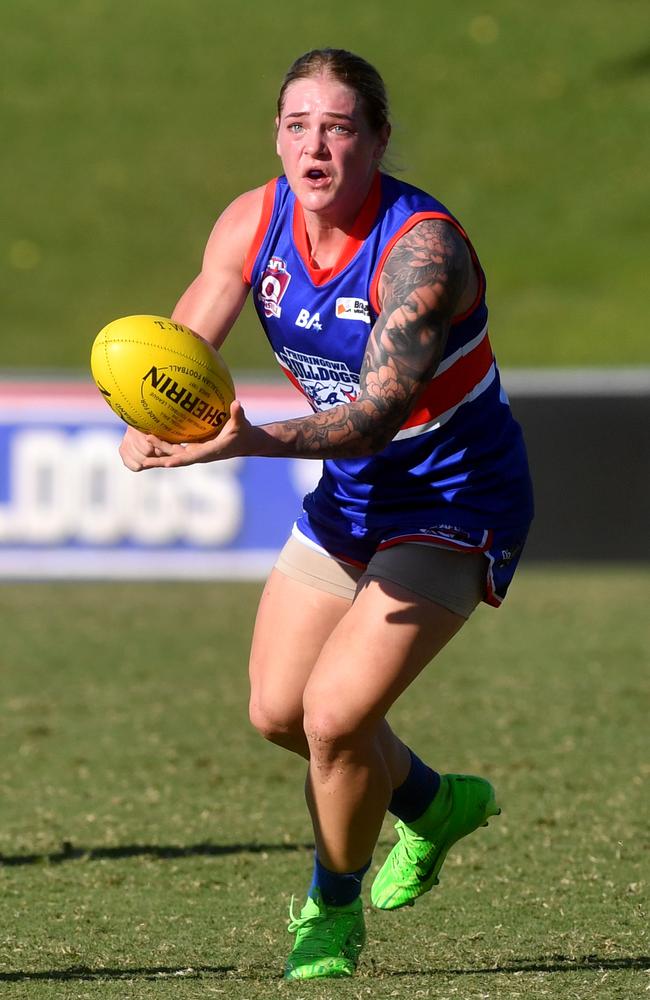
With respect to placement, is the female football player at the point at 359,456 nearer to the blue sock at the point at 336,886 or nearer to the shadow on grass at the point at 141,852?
the blue sock at the point at 336,886

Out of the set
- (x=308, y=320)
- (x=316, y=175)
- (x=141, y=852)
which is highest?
(x=316, y=175)

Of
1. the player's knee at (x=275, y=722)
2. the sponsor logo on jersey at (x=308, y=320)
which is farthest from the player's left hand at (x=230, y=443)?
the player's knee at (x=275, y=722)

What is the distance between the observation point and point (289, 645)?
168 inches

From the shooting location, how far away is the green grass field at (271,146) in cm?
1995

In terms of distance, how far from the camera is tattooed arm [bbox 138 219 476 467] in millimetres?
3611

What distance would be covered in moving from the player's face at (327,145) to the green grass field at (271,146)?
14.6 m

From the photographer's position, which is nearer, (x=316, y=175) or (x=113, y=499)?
(x=316, y=175)

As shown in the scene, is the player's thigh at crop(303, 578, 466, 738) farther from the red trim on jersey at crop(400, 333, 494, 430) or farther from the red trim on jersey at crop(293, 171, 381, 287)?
the red trim on jersey at crop(293, 171, 381, 287)

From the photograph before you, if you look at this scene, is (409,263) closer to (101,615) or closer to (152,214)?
(101,615)

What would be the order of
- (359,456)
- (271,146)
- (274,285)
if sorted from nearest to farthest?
(359,456) < (274,285) < (271,146)

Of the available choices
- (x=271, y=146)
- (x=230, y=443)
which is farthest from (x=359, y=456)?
(x=271, y=146)

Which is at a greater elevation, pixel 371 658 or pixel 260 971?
pixel 371 658

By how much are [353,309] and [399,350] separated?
10.1 inches

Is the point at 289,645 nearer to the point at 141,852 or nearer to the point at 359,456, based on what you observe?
the point at 359,456
